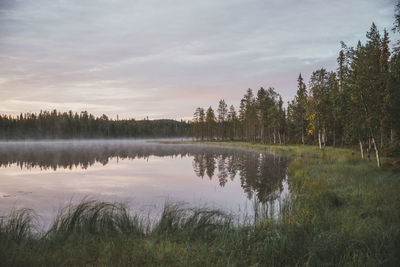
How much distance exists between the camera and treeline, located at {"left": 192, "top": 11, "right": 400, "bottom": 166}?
18.6 metres

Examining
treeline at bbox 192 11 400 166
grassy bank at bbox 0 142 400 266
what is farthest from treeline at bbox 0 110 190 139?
grassy bank at bbox 0 142 400 266

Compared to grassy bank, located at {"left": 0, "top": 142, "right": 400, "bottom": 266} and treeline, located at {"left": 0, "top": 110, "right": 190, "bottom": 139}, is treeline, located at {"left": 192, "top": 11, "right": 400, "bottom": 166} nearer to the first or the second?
grassy bank, located at {"left": 0, "top": 142, "right": 400, "bottom": 266}

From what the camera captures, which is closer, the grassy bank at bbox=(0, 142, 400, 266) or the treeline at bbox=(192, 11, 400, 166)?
the grassy bank at bbox=(0, 142, 400, 266)

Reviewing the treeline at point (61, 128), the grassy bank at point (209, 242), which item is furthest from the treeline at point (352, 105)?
the treeline at point (61, 128)

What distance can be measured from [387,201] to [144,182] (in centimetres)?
1617

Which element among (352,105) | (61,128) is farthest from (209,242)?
(61,128)

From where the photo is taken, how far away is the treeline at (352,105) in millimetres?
18594

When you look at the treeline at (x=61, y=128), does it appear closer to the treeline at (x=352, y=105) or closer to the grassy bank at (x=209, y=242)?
the treeline at (x=352, y=105)

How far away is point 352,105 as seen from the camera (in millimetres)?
20469

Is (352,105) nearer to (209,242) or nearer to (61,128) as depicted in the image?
(209,242)

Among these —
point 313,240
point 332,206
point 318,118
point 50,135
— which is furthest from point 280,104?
point 50,135

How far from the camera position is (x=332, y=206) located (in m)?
10.6

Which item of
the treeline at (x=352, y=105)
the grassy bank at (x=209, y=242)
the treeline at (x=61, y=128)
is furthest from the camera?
the treeline at (x=61, y=128)

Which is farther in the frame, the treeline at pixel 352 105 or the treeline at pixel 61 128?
the treeline at pixel 61 128
